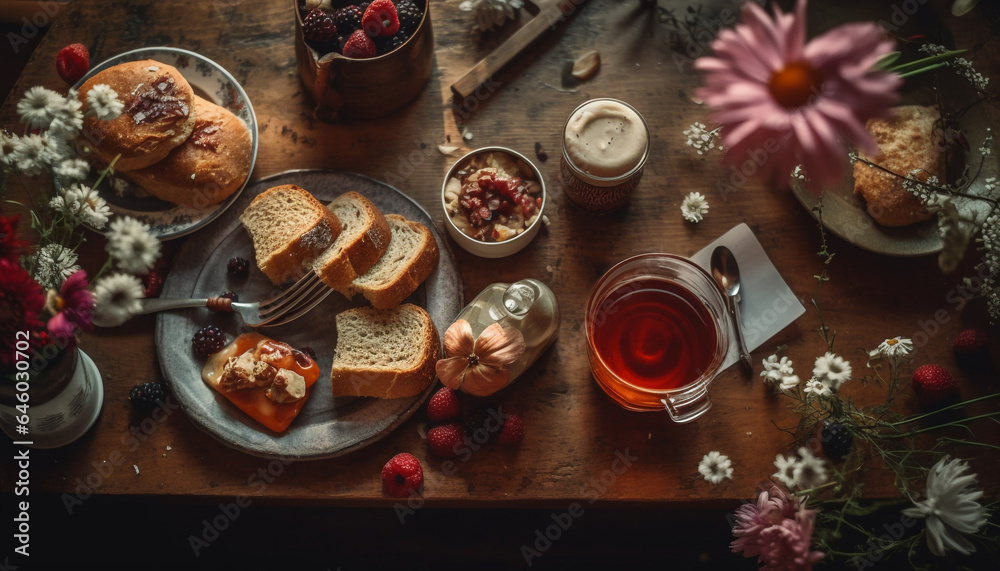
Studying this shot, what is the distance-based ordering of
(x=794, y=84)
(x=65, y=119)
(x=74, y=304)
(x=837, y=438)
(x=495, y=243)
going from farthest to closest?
(x=495, y=243), (x=837, y=438), (x=65, y=119), (x=74, y=304), (x=794, y=84)

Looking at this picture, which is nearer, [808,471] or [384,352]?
[808,471]

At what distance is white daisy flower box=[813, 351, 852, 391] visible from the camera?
54.1 inches

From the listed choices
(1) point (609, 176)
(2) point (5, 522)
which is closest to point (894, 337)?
(1) point (609, 176)

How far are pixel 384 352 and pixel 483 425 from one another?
0.99 ft

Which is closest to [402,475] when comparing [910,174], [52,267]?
[52,267]

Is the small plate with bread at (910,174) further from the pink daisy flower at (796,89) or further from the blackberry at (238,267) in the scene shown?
the blackberry at (238,267)

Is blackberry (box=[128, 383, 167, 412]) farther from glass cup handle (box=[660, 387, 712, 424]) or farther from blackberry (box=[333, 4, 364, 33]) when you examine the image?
glass cup handle (box=[660, 387, 712, 424])

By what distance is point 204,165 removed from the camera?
5.10 ft

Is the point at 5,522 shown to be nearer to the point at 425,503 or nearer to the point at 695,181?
the point at 425,503

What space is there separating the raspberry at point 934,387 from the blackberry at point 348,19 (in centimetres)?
165

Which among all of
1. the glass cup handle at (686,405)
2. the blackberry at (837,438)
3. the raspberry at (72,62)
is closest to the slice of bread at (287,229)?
the raspberry at (72,62)

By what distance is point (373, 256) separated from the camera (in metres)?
1.60

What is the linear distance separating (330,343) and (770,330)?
1.13m

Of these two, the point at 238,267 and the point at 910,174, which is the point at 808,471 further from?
the point at 238,267
